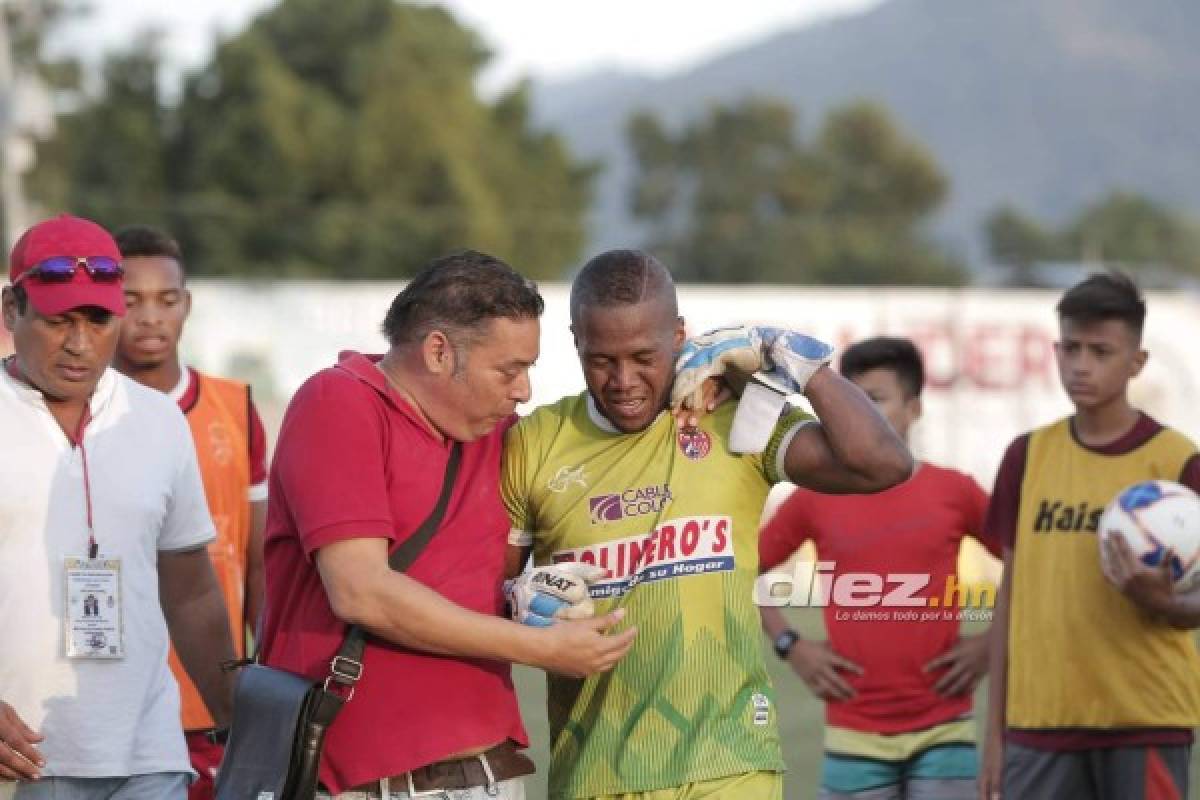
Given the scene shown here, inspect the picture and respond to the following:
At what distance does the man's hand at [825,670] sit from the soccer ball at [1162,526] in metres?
1.52

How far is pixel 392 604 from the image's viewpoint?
4.34m

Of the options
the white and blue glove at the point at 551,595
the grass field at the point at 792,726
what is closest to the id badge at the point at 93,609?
the white and blue glove at the point at 551,595

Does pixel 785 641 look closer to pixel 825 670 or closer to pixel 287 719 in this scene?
pixel 825 670

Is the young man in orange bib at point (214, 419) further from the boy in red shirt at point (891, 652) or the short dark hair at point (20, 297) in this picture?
the boy in red shirt at point (891, 652)

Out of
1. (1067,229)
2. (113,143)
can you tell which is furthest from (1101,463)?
(1067,229)

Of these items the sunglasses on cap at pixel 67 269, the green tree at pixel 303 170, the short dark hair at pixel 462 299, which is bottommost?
the short dark hair at pixel 462 299

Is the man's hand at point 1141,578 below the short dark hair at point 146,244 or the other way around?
below

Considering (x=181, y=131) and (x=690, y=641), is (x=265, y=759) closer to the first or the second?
(x=690, y=641)

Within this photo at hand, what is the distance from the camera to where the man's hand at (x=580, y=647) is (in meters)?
4.41

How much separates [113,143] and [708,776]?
42.9 meters

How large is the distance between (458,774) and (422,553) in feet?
1.72

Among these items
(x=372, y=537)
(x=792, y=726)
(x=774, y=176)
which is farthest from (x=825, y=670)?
(x=774, y=176)

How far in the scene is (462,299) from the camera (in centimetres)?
463

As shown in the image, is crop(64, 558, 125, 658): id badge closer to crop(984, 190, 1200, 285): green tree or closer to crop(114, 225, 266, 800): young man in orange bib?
crop(114, 225, 266, 800): young man in orange bib
